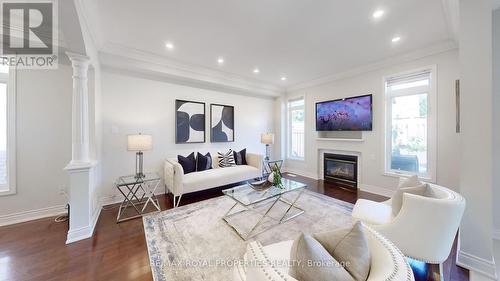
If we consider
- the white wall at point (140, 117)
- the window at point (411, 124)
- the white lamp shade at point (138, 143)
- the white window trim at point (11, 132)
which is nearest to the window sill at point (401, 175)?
the window at point (411, 124)

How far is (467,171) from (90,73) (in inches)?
191

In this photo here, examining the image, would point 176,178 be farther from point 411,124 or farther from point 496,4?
point 496,4

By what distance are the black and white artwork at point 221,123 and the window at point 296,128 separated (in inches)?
80.2

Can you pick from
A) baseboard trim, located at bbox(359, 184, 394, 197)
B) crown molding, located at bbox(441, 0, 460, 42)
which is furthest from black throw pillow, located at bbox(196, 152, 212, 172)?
crown molding, located at bbox(441, 0, 460, 42)

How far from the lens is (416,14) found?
2293mm

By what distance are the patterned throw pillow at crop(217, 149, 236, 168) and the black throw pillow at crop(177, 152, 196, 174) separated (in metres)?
0.69

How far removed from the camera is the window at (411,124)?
10.5ft

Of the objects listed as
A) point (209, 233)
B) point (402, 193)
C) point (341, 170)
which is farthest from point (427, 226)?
point (341, 170)

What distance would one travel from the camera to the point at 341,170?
4.53 meters

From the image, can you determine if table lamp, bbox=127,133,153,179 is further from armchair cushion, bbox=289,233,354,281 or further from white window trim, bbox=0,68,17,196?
armchair cushion, bbox=289,233,354,281

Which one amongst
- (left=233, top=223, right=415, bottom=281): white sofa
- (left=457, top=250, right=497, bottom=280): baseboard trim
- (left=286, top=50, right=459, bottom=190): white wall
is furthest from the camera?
(left=286, top=50, right=459, bottom=190): white wall

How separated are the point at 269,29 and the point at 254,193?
241cm

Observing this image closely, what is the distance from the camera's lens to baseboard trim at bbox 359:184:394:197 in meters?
3.67

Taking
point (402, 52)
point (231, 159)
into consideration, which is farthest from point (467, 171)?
point (231, 159)
